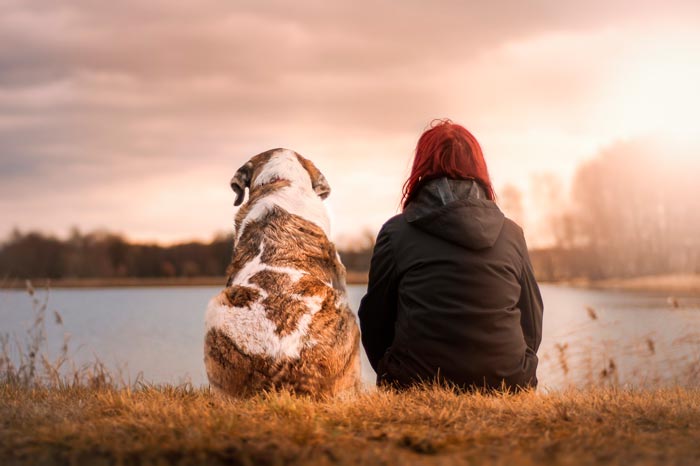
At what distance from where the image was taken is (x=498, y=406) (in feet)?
15.3

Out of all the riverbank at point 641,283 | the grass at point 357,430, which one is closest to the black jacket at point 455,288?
the grass at point 357,430

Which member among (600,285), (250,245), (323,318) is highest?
(250,245)

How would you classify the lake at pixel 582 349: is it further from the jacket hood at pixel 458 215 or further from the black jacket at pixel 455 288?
the jacket hood at pixel 458 215

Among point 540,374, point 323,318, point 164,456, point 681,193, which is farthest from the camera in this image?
point 681,193

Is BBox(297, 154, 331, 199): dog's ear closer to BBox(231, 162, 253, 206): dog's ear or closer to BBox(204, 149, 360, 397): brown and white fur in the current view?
BBox(231, 162, 253, 206): dog's ear

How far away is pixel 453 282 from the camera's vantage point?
492 centimetres

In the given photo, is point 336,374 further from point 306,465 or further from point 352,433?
point 306,465

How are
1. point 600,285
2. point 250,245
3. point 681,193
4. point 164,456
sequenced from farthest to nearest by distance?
1. point 681,193
2. point 600,285
3. point 250,245
4. point 164,456

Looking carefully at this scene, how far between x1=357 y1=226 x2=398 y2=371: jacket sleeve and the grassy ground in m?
0.64

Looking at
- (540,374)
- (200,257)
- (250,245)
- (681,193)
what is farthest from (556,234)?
(250,245)

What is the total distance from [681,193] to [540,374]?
2836 cm

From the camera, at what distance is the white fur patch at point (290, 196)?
558 centimetres

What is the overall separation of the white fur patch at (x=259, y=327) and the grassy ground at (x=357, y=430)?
12.8 inches

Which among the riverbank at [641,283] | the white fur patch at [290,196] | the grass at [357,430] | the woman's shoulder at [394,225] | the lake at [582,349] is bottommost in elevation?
the riverbank at [641,283]
